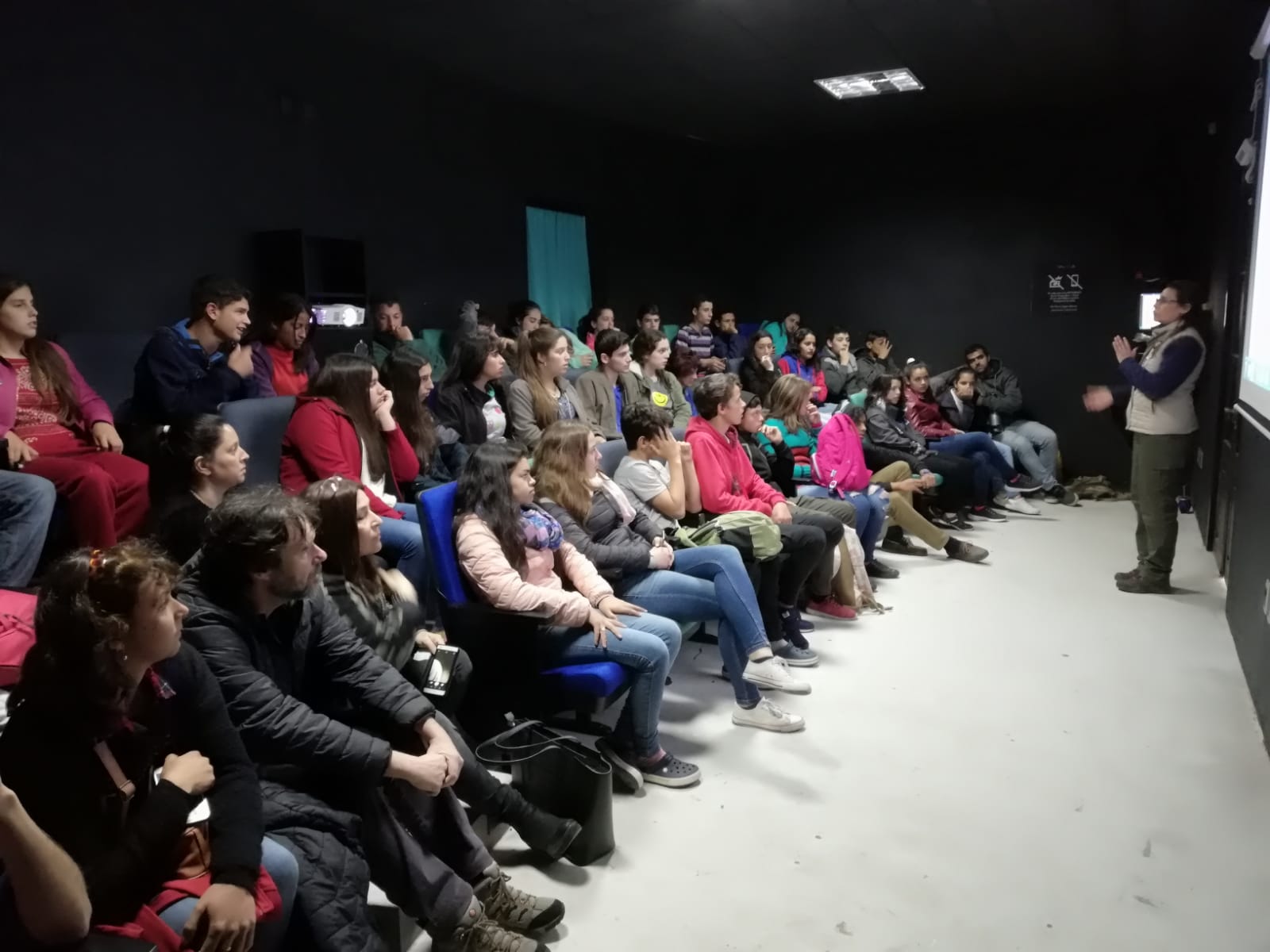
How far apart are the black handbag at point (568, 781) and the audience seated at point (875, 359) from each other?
5819 millimetres

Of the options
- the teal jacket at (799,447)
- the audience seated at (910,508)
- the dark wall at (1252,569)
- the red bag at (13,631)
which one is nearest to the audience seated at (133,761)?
the red bag at (13,631)

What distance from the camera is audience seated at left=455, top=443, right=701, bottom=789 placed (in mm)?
2494

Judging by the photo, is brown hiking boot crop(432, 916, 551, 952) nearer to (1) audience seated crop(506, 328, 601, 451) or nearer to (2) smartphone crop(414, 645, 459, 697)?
(2) smartphone crop(414, 645, 459, 697)

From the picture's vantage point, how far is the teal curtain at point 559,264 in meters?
6.61

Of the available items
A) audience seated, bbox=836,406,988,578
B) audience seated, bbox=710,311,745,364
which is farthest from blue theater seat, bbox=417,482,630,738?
audience seated, bbox=710,311,745,364

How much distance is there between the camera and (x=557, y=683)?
246 centimetres

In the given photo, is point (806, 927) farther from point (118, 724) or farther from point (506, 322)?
point (506, 322)

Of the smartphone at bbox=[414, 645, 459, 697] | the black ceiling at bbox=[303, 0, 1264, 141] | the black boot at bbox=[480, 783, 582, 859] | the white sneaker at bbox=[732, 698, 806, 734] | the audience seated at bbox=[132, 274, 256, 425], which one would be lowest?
the white sneaker at bbox=[732, 698, 806, 734]

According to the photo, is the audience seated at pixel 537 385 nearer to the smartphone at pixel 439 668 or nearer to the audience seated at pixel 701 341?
the smartphone at pixel 439 668

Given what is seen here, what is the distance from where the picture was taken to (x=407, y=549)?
3018 millimetres

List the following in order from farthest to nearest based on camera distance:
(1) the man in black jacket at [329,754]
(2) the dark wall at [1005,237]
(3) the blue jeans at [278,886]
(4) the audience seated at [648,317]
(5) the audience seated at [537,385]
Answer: (2) the dark wall at [1005,237] < (4) the audience seated at [648,317] < (5) the audience seated at [537,385] < (1) the man in black jacket at [329,754] < (3) the blue jeans at [278,886]

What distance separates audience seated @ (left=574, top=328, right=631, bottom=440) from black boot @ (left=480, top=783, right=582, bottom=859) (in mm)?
2846

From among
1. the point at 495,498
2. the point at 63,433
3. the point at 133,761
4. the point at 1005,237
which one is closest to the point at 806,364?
the point at 1005,237

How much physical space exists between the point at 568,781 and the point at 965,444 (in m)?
4.93
